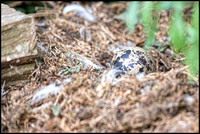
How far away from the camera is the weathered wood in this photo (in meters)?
2.38

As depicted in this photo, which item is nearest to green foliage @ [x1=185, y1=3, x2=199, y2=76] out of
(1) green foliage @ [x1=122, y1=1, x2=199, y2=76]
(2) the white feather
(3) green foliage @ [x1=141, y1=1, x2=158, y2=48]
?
(1) green foliage @ [x1=122, y1=1, x2=199, y2=76]

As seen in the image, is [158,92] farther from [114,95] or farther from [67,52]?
[67,52]

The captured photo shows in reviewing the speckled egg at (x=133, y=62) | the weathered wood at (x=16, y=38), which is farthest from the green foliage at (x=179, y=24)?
the weathered wood at (x=16, y=38)

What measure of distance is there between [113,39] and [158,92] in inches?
69.9

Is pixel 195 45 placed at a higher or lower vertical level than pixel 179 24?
lower

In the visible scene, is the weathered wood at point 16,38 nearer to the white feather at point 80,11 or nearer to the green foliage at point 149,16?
the green foliage at point 149,16

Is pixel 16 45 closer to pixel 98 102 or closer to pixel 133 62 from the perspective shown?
pixel 98 102

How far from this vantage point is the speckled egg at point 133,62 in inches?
109

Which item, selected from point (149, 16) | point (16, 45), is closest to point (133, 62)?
point (149, 16)

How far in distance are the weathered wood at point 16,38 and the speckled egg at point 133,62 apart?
2.68 ft

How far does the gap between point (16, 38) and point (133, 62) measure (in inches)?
43.1

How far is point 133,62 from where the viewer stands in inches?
110

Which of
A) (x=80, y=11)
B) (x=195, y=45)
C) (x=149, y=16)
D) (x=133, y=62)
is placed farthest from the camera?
(x=80, y=11)

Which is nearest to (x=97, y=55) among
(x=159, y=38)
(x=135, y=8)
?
(x=159, y=38)
